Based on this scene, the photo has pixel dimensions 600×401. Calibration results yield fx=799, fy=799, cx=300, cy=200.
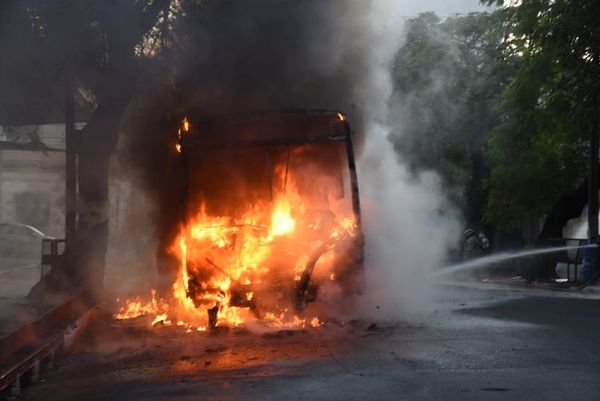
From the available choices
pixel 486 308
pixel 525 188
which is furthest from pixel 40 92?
pixel 525 188

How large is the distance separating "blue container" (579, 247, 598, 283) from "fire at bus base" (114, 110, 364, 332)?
776 cm

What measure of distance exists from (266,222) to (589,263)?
8.66 metres

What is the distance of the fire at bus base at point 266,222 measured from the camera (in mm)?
9320

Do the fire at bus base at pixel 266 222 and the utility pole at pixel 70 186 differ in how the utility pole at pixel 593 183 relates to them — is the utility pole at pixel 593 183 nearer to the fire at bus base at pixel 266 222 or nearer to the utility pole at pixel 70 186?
the fire at bus base at pixel 266 222

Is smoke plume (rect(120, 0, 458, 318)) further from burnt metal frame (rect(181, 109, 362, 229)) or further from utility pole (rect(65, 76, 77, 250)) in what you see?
burnt metal frame (rect(181, 109, 362, 229))

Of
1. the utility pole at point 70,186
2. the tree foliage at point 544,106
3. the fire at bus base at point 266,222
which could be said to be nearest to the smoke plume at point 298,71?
the utility pole at point 70,186

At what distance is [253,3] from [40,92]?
345cm

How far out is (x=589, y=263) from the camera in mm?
15891

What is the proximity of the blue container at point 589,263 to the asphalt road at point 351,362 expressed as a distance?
5.88 m

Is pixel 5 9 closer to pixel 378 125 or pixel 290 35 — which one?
pixel 290 35

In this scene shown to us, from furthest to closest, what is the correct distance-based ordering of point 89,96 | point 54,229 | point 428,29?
point 54,229
point 428,29
point 89,96

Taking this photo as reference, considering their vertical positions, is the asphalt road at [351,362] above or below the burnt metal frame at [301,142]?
below

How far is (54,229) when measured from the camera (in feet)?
93.6

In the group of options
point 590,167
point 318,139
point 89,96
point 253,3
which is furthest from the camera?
point 590,167
